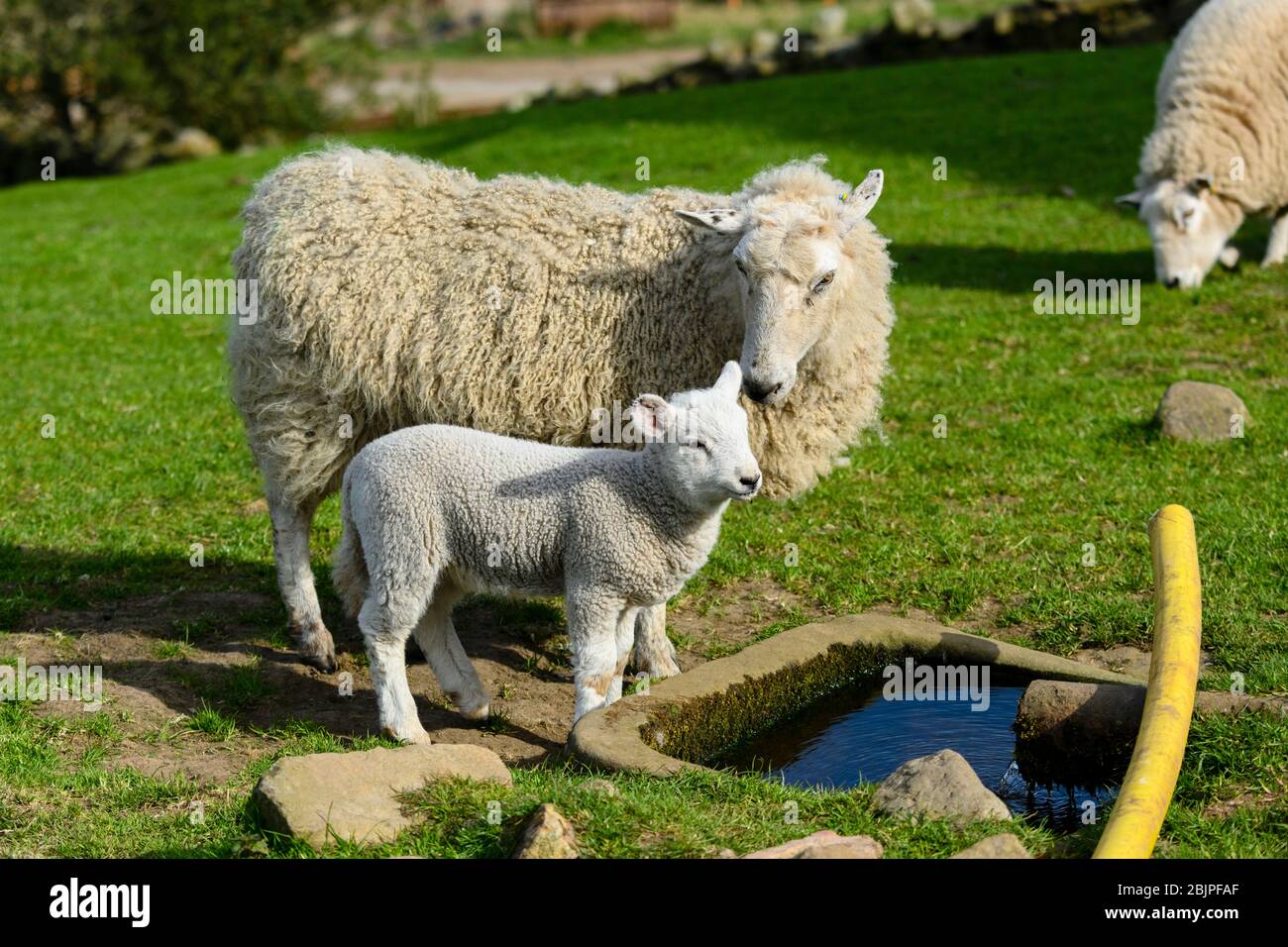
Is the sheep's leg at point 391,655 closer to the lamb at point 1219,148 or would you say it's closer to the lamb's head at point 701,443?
the lamb's head at point 701,443

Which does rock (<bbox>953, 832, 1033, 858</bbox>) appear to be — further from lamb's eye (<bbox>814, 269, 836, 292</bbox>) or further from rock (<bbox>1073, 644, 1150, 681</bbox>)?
lamb's eye (<bbox>814, 269, 836, 292</bbox>)

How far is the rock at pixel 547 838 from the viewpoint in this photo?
4.25 metres

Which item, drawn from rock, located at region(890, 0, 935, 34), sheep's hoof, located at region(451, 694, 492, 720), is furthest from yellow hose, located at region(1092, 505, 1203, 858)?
rock, located at region(890, 0, 935, 34)

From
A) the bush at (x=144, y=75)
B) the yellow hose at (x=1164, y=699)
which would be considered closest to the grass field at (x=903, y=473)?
the yellow hose at (x=1164, y=699)

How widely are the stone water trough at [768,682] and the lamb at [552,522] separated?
321 mm

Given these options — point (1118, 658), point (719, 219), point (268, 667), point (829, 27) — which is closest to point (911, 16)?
point (829, 27)

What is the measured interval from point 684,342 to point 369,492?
5.67 ft

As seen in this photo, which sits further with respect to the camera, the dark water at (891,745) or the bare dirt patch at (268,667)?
the bare dirt patch at (268,667)

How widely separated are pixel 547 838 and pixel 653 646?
8.02ft

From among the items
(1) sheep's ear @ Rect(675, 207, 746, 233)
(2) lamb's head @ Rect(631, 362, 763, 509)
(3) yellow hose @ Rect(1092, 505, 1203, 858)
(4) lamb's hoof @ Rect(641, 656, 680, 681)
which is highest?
(1) sheep's ear @ Rect(675, 207, 746, 233)

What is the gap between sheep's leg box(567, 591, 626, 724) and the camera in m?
5.51

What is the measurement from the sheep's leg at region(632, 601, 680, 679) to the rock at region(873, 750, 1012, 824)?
74.2 inches

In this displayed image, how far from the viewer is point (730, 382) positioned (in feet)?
17.8
